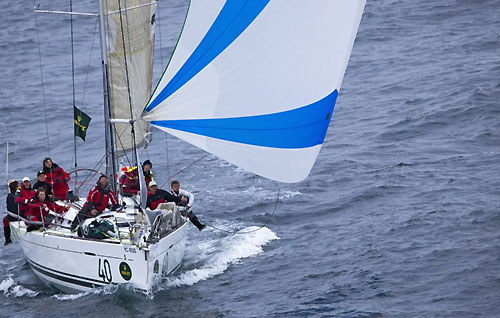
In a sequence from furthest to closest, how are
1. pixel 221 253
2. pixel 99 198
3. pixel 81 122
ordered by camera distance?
→ pixel 221 253 → pixel 99 198 → pixel 81 122

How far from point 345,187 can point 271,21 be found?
31.8 ft

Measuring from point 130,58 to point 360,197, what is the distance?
23.7 feet

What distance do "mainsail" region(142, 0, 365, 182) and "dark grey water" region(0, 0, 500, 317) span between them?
368 cm

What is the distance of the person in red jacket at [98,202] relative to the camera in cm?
1934

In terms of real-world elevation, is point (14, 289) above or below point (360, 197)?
below

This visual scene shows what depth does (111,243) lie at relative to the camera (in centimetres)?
1819

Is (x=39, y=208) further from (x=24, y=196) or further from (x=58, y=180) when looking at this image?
(x=58, y=180)

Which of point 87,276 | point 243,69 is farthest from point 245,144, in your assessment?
point 87,276

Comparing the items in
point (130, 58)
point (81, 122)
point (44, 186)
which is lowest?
point (44, 186)

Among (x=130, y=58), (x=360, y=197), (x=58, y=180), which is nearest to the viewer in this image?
(x=130, y=58)

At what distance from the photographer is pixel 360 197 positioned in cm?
2350

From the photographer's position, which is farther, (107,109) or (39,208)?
(39,208)

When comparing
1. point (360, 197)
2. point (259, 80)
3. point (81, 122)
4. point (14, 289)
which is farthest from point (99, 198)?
point (360, 197)

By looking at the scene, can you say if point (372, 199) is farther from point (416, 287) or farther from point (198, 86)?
point (198, 86)
